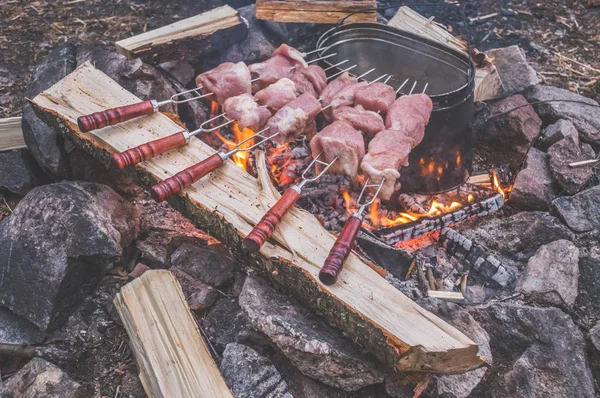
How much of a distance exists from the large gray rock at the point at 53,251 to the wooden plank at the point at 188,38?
5.01ft

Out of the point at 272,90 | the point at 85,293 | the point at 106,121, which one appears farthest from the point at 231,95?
the point at 85,293

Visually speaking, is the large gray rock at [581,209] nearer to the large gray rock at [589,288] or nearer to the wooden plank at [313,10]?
the large gray rock at [589,288]

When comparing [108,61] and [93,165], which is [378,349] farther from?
[108,61]

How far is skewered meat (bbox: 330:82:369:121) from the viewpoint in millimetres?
3732

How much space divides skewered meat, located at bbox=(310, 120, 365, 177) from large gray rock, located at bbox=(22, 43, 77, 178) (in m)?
1.94

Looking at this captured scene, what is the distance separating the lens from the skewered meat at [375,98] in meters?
3.68

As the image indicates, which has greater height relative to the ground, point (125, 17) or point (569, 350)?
point (125, 17)

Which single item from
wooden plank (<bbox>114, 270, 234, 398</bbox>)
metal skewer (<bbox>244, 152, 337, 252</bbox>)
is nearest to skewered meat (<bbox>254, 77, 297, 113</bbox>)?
metal skewer (<bbox>244, 152, 337, 252</bbox>)

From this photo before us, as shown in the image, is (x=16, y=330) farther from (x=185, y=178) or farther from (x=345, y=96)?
(x=345, y=96)

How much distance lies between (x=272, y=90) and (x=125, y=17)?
12.0 ft

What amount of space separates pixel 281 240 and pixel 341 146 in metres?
0.82

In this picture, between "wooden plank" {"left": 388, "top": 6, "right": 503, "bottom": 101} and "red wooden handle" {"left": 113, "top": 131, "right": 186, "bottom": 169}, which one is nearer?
"red wooden handle" {"left": 113, "top": 131, "right": 186, "bottom": 169}

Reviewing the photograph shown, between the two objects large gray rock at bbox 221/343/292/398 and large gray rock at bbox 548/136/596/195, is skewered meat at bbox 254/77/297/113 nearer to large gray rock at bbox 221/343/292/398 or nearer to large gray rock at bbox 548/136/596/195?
large gray rock at bbox 221/343/292/398

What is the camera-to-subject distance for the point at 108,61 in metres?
4.25
